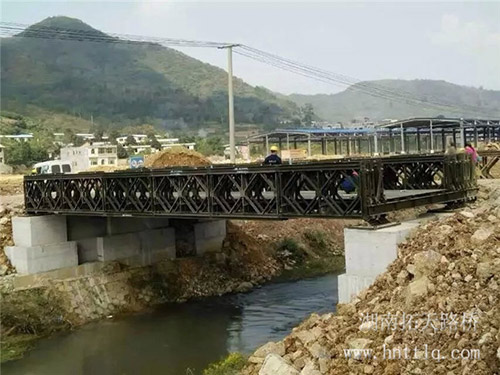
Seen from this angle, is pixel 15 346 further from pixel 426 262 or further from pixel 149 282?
pixel 426 262

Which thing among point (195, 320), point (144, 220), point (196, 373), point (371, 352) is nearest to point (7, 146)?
point (144, 220)

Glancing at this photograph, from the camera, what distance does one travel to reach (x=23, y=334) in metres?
23.0

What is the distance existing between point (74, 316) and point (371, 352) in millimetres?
16489

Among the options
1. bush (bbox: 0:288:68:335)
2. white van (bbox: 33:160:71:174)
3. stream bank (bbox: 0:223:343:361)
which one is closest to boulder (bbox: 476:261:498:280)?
stream bank (bbox: 0:223:343:361)

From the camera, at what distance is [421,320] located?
39.5 feet

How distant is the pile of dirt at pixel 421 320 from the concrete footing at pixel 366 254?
331 mm

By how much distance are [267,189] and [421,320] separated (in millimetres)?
8115

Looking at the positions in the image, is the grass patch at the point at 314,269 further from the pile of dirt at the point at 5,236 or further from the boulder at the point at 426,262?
the boulder at the point at 426,262

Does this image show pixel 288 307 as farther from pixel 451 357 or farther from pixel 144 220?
pixel 451 357

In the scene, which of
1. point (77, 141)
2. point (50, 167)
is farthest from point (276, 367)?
point (77, 141)

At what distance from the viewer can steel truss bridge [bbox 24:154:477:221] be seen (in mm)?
16688

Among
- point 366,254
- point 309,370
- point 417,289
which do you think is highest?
point 366,254

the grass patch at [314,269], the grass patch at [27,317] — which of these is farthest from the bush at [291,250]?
the grass patch at [27,317]

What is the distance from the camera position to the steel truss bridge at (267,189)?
54.7 ft
